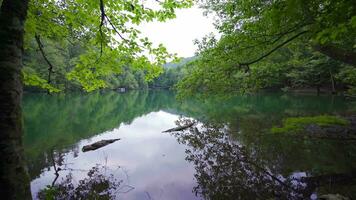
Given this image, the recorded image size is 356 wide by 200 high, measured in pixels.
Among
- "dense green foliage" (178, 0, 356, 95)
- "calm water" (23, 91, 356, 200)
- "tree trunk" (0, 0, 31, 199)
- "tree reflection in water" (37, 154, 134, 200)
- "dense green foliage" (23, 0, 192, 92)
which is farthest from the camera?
"calm water" (23, 91, 356, 200)

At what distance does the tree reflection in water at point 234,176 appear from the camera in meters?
6.35

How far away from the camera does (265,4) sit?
254 inches

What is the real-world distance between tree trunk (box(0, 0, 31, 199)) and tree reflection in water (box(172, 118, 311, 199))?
5.15 meters

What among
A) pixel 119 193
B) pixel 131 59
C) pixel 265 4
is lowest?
pixel 119 193

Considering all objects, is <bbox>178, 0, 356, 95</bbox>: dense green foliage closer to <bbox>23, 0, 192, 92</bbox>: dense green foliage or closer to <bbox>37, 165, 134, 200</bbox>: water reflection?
<bbox>23, 0, 192, 92</bbox>: dense green foliage

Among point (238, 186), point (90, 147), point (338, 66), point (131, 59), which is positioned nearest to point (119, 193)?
point (238, 186)

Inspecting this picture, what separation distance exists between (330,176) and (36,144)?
523 inches

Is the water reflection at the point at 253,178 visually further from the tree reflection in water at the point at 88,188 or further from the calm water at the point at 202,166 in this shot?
the tree reflection in water at the point at 88,188

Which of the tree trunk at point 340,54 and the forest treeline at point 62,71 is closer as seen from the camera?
the forest treeline at point 62,71

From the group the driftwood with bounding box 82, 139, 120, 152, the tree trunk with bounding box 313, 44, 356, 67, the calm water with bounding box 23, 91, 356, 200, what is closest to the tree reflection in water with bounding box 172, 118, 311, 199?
the calm water with bounding box 23, 91, 356, 200

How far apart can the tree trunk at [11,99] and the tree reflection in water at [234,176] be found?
5148mm

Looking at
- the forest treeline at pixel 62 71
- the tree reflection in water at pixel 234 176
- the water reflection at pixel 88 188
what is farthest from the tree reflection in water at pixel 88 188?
the forest treeline at pixel 62 71

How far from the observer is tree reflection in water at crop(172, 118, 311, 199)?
6.35m

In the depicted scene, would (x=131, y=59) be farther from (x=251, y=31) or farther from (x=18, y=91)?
(x=251, y=31)
